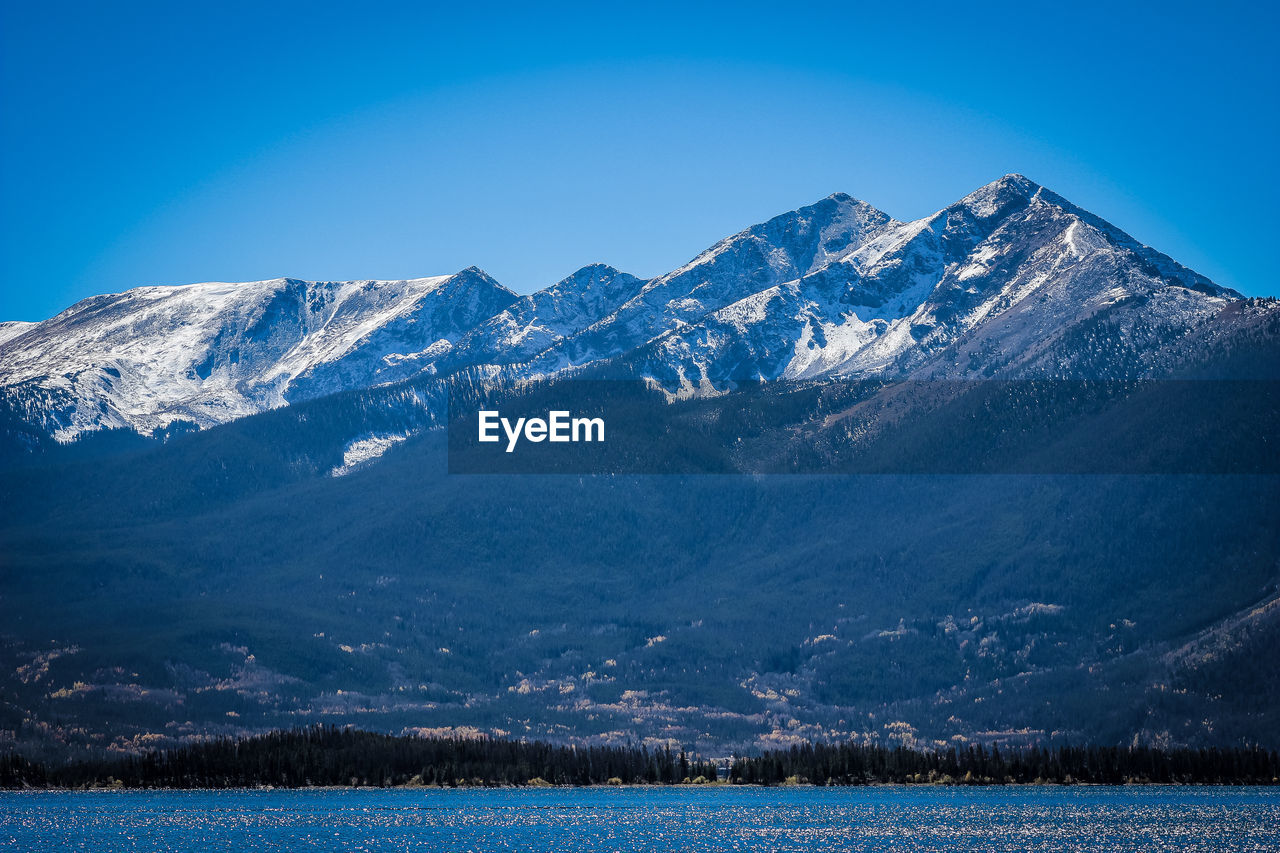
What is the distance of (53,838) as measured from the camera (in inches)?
7628

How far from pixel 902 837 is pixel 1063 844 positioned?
69.3ft

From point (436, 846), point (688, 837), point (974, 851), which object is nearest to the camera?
point (974, 851)

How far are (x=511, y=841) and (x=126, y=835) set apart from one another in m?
51.2

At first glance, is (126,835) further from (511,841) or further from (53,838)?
(511,841)

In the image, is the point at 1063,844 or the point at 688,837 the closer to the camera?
the point at 1063,844

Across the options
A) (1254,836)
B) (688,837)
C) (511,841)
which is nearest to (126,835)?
(511,841)

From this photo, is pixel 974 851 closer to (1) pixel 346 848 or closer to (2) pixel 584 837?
(2) pixel 584 837

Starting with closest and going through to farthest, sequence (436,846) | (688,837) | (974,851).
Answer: (974,851)
(436,846)
(688,837)

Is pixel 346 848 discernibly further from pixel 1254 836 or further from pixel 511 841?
pixel 1254 836

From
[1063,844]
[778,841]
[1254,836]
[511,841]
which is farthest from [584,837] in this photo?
[1254,836]

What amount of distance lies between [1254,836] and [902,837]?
138ft

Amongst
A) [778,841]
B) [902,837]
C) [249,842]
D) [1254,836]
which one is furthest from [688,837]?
[1254,836]

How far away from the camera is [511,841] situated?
630 feet

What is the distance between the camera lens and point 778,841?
190m
